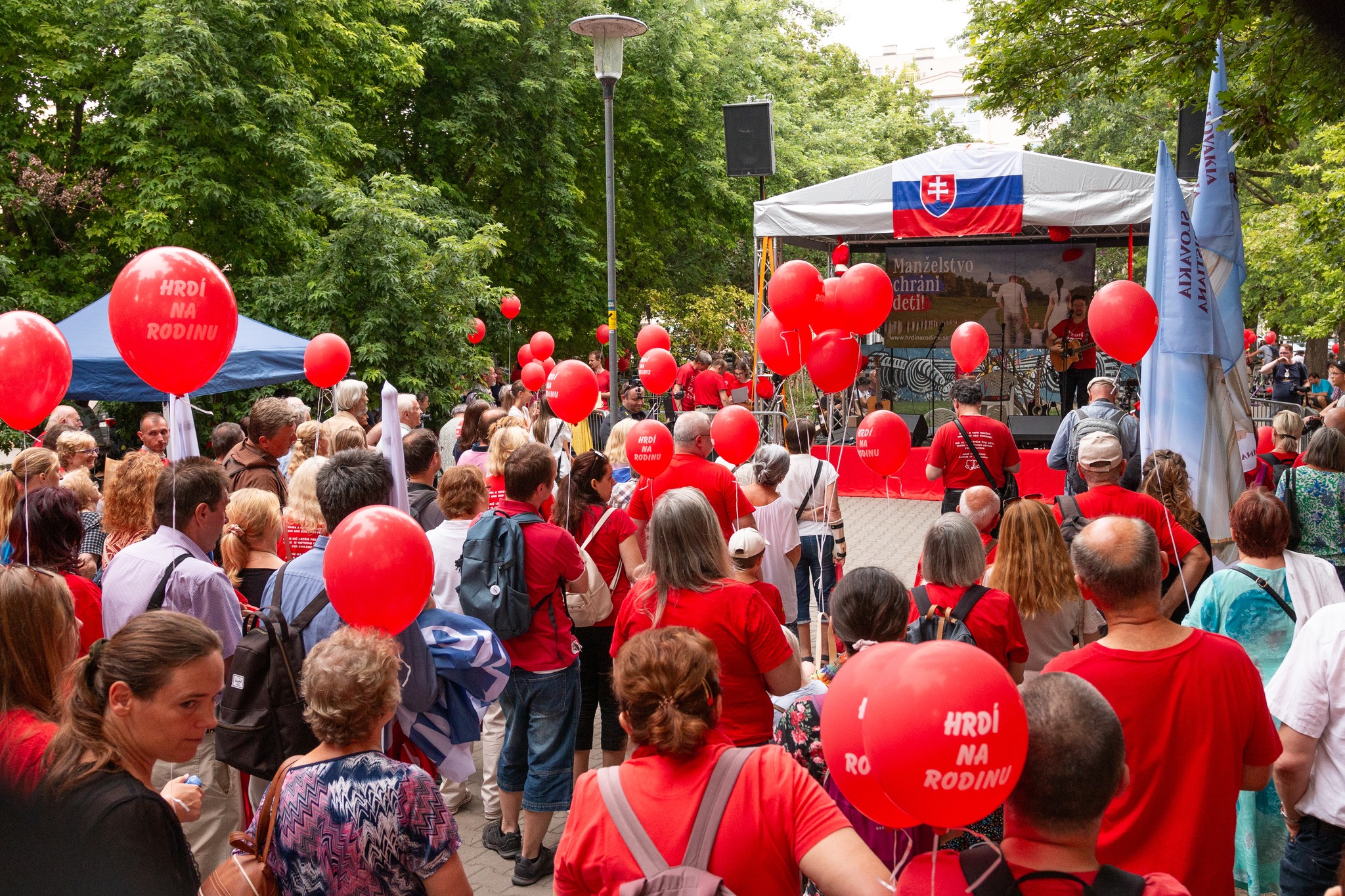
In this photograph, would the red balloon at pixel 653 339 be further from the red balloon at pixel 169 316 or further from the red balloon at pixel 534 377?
the red balloon at pixel 169 316

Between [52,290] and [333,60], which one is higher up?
[333,60]

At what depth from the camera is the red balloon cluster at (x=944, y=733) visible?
1.56 m

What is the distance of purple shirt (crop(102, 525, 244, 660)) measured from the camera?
334 cm

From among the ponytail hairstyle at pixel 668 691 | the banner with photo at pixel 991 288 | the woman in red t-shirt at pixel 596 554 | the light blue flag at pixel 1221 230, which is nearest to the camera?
the ponytail hairstyle at pixel 668 691

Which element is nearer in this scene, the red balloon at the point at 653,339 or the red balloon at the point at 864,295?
the red balloon at the point at 864,295

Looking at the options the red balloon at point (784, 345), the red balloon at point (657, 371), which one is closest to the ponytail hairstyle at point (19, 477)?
the red balloon at point (784, 345)

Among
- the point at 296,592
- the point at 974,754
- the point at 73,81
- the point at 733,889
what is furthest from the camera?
the point at 73,81

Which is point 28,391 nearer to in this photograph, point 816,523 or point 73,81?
point 816,523

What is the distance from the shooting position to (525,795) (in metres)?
4.11

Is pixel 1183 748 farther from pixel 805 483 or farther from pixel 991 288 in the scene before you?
pixel 991 288

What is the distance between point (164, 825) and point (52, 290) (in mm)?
12164

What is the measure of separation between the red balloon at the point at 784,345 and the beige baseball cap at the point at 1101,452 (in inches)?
84.7

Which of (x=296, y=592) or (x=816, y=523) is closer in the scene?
(x=296, y=592)

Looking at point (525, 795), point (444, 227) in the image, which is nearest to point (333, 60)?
point (444, 227)
